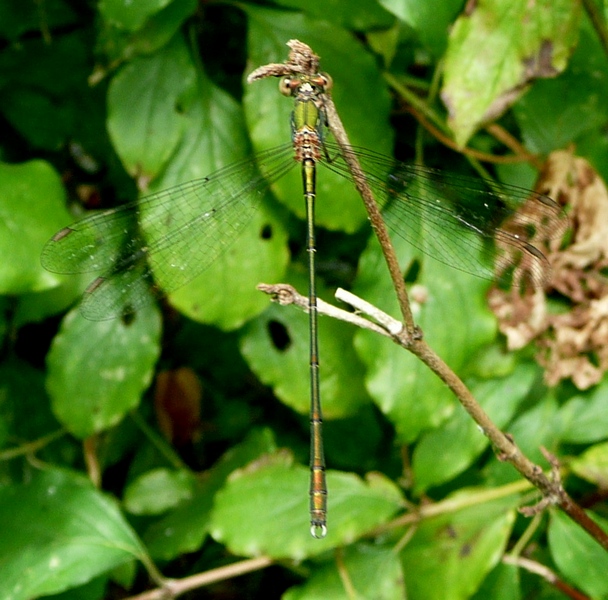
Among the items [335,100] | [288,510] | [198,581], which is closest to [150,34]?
[335,100]

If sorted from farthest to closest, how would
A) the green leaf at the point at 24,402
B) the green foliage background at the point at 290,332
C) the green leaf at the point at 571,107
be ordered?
1. the green leaf at the point at 24,402
2. the green leaf at the point at 571,107
3. the green foliage background at the point at 290,332

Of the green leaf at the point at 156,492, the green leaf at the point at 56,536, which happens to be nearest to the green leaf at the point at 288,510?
the green leaf at the point at 56,536

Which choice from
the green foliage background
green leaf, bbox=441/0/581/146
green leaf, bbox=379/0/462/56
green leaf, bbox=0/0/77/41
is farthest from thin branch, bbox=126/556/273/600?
green leaf, bbox=0/0/77/41

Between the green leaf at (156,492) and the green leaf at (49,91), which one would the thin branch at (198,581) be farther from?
the green leaf at (49,91)

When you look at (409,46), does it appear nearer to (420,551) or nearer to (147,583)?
(420,551)

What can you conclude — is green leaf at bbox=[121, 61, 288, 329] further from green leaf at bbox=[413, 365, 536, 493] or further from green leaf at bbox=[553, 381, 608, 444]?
green leaf at bbox=[553, 381, 608, 444]

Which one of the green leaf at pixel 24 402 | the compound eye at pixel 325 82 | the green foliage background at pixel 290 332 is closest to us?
the compound eye at pixel 325 82

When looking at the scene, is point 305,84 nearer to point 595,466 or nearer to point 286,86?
→ point 286,86
